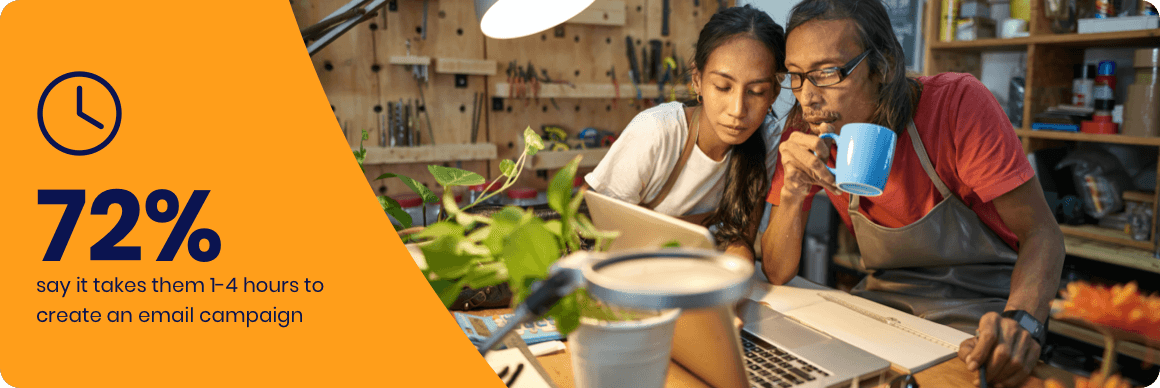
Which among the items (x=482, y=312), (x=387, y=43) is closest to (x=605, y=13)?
(x=387, y=43)

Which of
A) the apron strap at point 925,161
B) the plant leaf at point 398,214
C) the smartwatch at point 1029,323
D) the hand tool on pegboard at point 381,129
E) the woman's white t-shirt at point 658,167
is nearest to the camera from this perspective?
the smartwatch at point 1029,323

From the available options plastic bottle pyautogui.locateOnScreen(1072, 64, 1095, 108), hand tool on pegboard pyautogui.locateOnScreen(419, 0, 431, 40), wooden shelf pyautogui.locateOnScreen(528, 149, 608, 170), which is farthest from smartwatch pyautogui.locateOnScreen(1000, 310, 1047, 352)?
hand tool on pegboard pyautogui.locateOnScreen(419, 0, 431, 40)

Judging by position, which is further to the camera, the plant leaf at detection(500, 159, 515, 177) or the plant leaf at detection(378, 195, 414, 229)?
the plant leaf at detection(378, 195, 414, 229)

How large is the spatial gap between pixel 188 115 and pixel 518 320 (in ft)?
1.04

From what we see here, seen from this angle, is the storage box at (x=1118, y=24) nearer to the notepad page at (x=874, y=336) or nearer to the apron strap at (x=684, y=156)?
the apron strap at (x=684, y=156)

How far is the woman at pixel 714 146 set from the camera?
1.27 m

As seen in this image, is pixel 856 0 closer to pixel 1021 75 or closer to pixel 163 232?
pixel 163 232

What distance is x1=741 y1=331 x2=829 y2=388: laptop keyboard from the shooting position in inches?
30.7

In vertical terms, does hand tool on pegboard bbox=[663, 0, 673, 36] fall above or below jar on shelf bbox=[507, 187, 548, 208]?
above

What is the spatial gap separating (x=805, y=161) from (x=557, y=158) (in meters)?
1.57

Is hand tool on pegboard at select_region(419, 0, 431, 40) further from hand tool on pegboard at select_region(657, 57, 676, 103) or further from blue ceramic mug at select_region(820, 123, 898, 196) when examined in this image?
blue ceramic mug at select_region(820, 123, 898, 196)

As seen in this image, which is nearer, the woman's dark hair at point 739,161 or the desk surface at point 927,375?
the desk surface at point 927,375

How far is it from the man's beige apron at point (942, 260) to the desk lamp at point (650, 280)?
1.01 metres

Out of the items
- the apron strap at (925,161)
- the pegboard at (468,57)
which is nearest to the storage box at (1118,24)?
the apron strap at (925,161)
